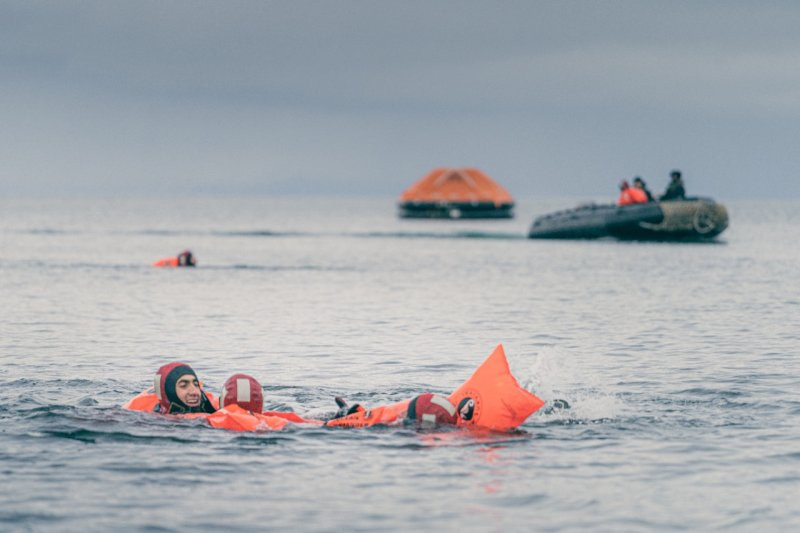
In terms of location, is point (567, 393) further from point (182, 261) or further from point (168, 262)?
point (168, 262)

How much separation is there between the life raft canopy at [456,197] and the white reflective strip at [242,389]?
337 ft

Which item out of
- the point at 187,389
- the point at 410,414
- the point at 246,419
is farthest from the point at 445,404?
the point at 187,389

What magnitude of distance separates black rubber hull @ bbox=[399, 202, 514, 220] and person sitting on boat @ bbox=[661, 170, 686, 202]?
59.4 m

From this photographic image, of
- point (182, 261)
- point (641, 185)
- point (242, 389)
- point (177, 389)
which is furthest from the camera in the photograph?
point (641, 185)

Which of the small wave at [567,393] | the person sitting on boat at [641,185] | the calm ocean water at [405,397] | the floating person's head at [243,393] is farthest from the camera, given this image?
the person sitting on boat at [641,185]

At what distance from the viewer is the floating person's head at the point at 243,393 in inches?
492

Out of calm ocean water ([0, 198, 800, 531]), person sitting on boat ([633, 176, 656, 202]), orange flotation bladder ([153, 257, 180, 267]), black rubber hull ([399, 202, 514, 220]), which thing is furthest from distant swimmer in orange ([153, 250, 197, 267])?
black rubber hull ([399, 202, 514, 220])

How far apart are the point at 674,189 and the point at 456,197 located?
6945 cm

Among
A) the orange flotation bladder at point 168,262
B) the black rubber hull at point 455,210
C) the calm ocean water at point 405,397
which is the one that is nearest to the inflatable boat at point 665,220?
the calm ocean water at point 405,397

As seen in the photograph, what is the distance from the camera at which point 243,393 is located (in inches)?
492

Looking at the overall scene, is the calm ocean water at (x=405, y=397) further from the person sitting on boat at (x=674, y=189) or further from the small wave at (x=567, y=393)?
the person sitting on boat at (x=674, y=189)

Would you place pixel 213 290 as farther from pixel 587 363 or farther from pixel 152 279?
pixel 587 363

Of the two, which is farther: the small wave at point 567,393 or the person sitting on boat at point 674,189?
the person sitting on boat at point 674,189

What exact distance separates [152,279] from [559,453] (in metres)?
28.6
